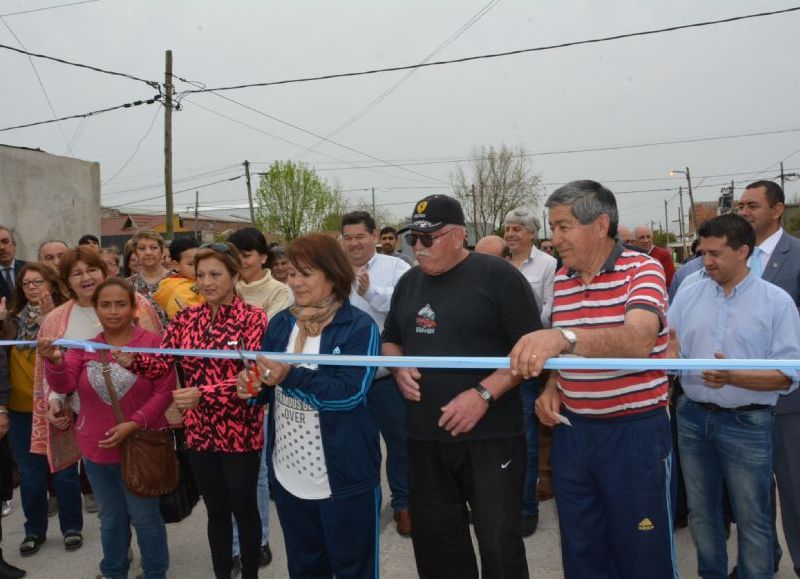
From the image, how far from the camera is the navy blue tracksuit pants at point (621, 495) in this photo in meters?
2.64

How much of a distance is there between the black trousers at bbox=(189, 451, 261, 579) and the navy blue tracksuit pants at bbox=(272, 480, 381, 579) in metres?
0.36

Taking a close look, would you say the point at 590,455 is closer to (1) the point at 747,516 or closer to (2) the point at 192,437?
(1) the point at 747,516

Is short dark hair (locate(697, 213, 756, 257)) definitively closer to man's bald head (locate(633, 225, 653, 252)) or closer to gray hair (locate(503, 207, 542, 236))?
gray hair (locate(503, 207, 542, 236))

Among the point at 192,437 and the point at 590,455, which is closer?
the point at 590,455

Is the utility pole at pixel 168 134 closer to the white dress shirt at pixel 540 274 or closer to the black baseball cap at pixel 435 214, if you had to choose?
the white dress shirt at pixel 540 274

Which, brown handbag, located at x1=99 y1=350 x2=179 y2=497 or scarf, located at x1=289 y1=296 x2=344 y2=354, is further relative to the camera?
brown handbag, located at x1=99 y1=350 x2=179 y2=497

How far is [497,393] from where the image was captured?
2736mm

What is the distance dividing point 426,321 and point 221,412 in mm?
1214

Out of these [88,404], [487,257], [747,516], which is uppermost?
[487,257]

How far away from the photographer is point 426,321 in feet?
9.64

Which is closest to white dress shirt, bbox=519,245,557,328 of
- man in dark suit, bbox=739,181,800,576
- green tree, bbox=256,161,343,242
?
man in dark suit, bbox=739,181,800,576

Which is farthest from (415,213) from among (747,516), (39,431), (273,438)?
(39,431)

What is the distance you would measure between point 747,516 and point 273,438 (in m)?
2.37

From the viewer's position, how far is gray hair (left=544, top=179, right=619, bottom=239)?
2.63 meters
